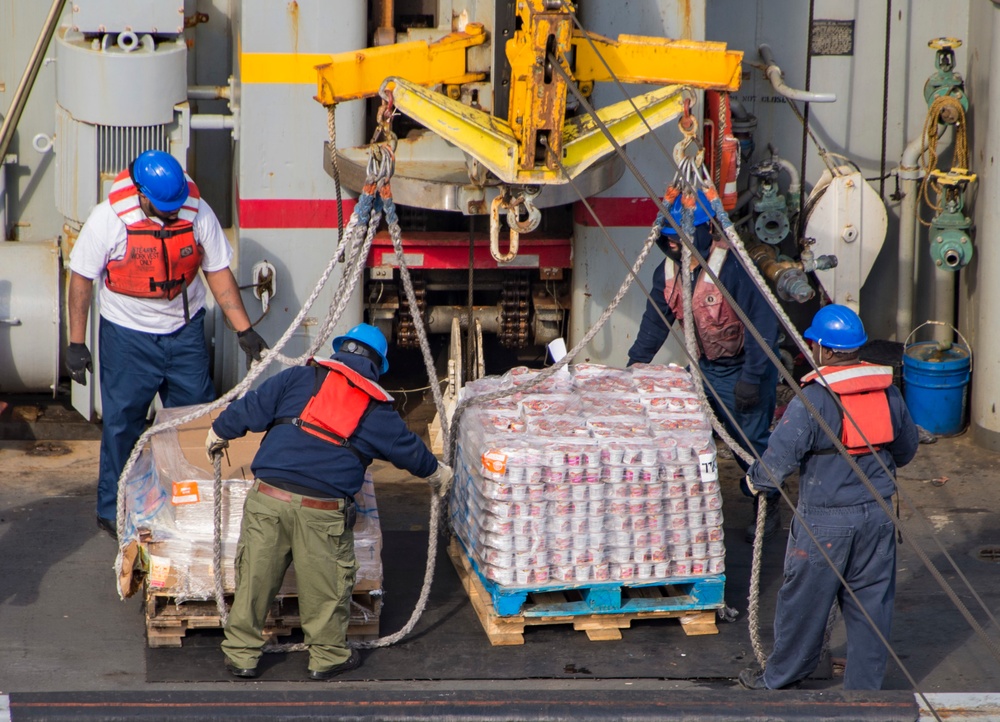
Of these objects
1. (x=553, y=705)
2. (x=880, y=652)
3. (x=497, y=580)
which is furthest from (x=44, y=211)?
(x=553, y=705)

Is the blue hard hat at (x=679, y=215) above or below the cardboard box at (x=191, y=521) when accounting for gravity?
above

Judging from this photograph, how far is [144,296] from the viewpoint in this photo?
660cm

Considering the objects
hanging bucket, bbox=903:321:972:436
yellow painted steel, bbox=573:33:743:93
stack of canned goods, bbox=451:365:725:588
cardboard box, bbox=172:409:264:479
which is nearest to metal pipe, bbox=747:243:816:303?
hanging bucket, bbox=903:321:972:436

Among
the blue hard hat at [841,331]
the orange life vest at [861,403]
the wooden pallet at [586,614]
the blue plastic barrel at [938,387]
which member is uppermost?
the blue hard hat at [841,331]

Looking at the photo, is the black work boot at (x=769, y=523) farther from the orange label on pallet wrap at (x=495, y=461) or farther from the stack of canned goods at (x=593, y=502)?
A: the orange label on pallet wrap at (x=495, y=461)

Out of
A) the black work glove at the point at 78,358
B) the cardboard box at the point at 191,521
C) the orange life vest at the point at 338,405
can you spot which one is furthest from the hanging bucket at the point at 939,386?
the black work glove at the point at 78,358

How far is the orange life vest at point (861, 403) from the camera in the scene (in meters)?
5.11

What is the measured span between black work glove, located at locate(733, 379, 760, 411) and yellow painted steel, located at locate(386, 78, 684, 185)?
136 cm

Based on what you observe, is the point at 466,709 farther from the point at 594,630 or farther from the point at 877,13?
the point at 877,13

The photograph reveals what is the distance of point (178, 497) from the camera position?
5.70 meters

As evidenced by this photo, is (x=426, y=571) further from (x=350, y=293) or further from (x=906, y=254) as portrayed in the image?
(x=906, y=254)

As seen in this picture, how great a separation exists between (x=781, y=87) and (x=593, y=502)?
3839mm

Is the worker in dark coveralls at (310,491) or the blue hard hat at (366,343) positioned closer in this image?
the worker in dark coveralls at (310,491)

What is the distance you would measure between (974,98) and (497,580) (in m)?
4.97
